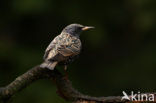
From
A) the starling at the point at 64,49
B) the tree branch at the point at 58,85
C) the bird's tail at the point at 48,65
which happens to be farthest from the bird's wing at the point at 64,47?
the tree branch at the point at 58,85

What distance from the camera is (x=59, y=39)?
570cm

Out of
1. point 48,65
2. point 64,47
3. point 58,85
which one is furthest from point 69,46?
point 58,85

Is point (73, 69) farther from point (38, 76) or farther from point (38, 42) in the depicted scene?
point (38, 76)

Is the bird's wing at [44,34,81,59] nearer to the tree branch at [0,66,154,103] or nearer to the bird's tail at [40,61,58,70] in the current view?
the bird's tail at [40,61,58,70]

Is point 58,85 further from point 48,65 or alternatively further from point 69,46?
point 69,46

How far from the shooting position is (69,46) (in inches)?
216

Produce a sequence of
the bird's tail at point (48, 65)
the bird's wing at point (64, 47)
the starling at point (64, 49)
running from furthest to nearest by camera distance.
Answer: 1. the bird's wing at point (64, 47)
2. the starling at point (64, 49)
3. the bird's tail at point (48, 65)

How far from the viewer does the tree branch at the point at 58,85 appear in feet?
13.9

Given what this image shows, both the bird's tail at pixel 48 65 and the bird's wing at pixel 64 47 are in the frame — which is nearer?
the bird's tail at pixel 48 65

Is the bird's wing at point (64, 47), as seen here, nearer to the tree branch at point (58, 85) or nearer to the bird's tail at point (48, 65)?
the bird's tail at point (48, 65)

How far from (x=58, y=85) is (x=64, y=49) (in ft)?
2.65

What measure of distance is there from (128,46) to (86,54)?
970mm

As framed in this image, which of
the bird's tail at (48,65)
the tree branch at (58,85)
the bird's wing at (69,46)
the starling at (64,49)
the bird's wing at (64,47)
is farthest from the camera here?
the bird's wing at (69,46)

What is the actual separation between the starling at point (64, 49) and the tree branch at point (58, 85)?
8cm
